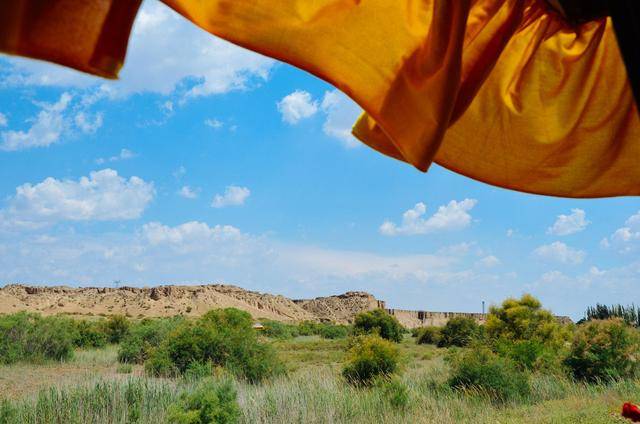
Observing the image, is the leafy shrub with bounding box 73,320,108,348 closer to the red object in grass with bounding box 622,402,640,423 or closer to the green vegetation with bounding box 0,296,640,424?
the green vegetation with bounding box 0,296,640,424

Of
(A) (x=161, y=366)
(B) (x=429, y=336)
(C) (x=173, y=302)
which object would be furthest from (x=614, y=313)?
(C) (x=173, y=302)

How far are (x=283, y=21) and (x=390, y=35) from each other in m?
0.33

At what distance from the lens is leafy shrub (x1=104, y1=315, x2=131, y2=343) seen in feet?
105

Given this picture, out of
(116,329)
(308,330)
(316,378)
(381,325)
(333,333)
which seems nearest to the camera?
(316,378)

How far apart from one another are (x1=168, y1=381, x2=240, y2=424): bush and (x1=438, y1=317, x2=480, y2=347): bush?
24.5 metres

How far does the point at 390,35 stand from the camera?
5.81 feet

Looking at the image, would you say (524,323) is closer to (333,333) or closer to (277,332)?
(333,333)

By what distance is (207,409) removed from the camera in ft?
23.8

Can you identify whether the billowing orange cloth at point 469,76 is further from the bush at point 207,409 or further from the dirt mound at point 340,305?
the dirt mound at point 340,305

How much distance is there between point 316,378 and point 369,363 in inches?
87.3

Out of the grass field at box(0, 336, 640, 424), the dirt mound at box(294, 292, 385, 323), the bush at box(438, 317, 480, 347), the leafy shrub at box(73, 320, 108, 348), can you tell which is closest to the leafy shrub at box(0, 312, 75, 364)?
the leafy shrub at box(73, 320, 108, 348)

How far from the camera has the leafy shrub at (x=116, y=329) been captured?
105ft

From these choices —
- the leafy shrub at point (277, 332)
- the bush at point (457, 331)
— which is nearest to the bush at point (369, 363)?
the bush at point (457, 331)

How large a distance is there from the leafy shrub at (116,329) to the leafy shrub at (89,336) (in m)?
0.43
